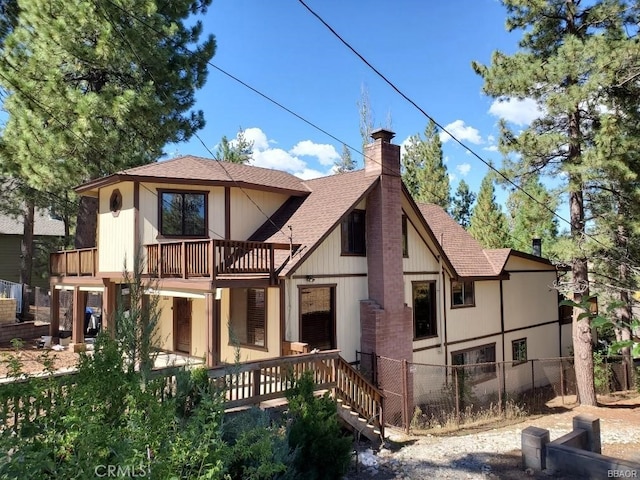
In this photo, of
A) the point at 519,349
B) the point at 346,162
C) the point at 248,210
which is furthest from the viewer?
the point at 346,162

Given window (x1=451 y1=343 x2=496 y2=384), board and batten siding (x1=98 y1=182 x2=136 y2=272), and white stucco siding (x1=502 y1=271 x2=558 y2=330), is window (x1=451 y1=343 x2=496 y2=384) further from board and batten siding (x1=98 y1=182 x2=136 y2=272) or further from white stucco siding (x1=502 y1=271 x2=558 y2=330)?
board and batten siding (x1=98 y1=182 x2=136 y2=272)

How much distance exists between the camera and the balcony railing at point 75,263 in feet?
47.5

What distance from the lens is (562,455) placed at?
682cm

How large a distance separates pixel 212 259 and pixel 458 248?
10.8 meters

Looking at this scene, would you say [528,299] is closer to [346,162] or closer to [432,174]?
[432,174]

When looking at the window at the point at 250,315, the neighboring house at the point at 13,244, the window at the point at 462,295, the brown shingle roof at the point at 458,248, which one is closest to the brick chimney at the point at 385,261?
the window at the point at 250,315

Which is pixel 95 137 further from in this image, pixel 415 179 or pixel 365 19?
pixel 415 179

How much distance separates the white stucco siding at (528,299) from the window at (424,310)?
14.2 ft

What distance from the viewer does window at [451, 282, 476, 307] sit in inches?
618

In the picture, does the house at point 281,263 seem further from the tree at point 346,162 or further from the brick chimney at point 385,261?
the tree at point 346,162

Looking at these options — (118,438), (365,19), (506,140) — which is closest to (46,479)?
(118,438)

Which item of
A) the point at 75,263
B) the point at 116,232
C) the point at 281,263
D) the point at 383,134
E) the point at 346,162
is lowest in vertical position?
the point at 281,263

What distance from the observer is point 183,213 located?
12.8 metres

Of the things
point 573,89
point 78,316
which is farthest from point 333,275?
point 78,316
